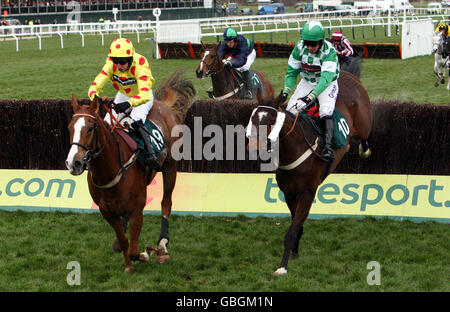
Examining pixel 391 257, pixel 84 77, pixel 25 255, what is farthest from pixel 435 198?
pixel 84 77

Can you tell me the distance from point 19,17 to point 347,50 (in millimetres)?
37195

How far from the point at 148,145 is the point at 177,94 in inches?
61.4

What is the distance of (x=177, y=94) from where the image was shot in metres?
7.20

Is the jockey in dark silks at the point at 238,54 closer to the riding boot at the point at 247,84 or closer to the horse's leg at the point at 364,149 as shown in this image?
the riding boot at the point at 247,84

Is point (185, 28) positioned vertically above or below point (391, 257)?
above

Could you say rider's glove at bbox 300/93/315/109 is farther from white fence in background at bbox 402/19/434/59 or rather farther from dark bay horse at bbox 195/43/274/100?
white fence in background at bbox 402/19/434/59

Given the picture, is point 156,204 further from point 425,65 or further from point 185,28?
point 185,28

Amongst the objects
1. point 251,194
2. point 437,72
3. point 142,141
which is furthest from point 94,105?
point 437,72

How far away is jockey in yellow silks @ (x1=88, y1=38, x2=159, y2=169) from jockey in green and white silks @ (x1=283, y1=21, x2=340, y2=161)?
1.27m

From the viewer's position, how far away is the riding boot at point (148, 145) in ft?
18.6

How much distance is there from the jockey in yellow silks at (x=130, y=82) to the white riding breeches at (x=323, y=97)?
1316 millimetres

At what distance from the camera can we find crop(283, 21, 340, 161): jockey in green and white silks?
5.95 meters

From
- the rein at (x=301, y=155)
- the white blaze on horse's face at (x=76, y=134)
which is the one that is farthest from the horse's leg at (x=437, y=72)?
the white blaze on horse's face at (x=76, y=134)

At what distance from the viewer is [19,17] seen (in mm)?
42812
